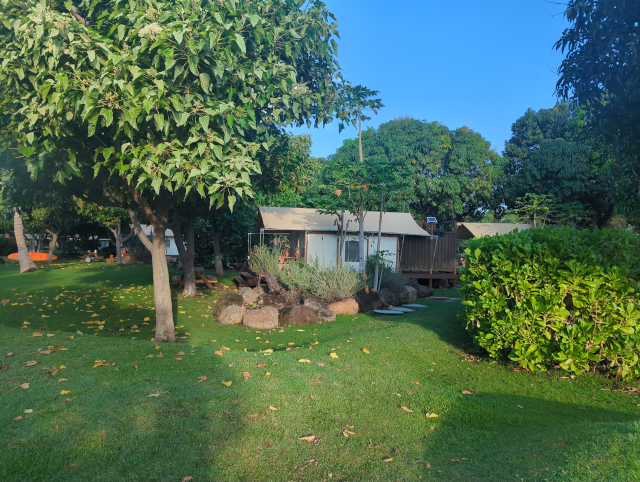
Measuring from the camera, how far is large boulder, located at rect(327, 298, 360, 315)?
1276cm

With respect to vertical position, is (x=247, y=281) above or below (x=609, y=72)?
below

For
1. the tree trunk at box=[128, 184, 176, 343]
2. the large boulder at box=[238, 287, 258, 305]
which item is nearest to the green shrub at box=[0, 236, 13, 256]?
the large boulder at box=[238, 287, 258, 305]

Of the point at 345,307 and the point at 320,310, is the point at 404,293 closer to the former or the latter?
the point at 345,307

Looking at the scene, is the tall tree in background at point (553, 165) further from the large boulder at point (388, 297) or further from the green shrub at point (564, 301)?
the green shrub at point (564, 301)

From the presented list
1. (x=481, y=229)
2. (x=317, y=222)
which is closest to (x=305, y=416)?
(x=317, y=222)

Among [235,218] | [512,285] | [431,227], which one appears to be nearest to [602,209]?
[431,227]

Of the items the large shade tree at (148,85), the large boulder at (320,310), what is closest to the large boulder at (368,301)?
the large boulder at (320,310)

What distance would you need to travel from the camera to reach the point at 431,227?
71.4 ft

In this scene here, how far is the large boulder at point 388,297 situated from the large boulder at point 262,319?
4165 millimetres

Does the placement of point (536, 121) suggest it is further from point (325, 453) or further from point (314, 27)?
point (325, 453)

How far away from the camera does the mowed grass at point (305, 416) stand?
363 centimetres

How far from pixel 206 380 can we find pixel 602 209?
99.5 ft

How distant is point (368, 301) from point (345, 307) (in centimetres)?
98

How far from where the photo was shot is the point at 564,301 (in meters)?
6.85
